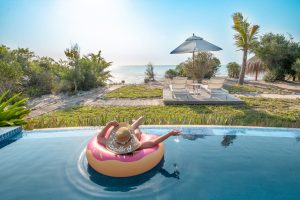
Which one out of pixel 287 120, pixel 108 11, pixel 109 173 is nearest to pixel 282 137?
pixel 287 120

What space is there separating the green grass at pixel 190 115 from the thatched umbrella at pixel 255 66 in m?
13.8

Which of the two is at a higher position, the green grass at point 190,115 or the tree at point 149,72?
the tree at point 149,72

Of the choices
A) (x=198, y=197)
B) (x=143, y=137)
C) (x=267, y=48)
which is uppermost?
(x=267, y=48)

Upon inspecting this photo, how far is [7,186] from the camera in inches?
161

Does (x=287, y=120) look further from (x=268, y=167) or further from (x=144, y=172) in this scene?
(x=144, y=172)

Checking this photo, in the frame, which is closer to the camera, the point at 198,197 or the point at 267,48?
the point at 198,197

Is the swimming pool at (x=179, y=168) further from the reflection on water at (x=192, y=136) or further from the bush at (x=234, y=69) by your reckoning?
the bush at (x=234, y=69)

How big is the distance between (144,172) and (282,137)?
3.83 m

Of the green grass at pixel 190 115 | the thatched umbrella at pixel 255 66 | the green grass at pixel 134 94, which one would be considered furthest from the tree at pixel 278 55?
the green grass at pixel 134 94

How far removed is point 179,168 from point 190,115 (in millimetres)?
4392

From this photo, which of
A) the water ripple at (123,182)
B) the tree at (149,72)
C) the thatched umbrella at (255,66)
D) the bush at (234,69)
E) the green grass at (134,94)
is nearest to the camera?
the water ripple at (123,182)

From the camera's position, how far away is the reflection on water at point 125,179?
400 cm

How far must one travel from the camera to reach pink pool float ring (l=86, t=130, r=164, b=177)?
13.4ft

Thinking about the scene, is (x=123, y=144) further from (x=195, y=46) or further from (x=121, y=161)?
(x=195, y=46)
